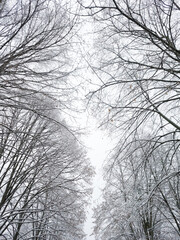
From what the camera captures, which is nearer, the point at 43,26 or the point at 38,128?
the point at 43,26

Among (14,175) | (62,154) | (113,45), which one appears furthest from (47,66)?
(14,175)

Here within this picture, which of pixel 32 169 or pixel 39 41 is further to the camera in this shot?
pixel 32 169

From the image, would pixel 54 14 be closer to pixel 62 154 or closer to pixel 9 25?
pixel 9 25

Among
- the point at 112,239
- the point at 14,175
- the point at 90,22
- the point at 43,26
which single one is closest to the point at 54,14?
the point at 43,26

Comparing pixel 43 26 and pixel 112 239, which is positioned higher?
pixel 43 26

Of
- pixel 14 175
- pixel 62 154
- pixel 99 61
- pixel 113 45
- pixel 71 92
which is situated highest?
pixel 113 45

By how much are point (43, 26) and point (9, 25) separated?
1.77 ft

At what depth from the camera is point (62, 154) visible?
4.17m

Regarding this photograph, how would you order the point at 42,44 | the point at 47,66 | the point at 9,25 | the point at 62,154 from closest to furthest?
the point at 9,25, the point at 42,44, the point at 47,66, the point at 62,154

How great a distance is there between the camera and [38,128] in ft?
13.7

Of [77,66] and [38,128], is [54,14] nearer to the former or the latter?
[77,66]

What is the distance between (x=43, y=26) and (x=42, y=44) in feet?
1.14

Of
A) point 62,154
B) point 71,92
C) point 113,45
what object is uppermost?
point 113,45

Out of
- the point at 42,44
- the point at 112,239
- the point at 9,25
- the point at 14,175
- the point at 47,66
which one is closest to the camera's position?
the point at 9,25
